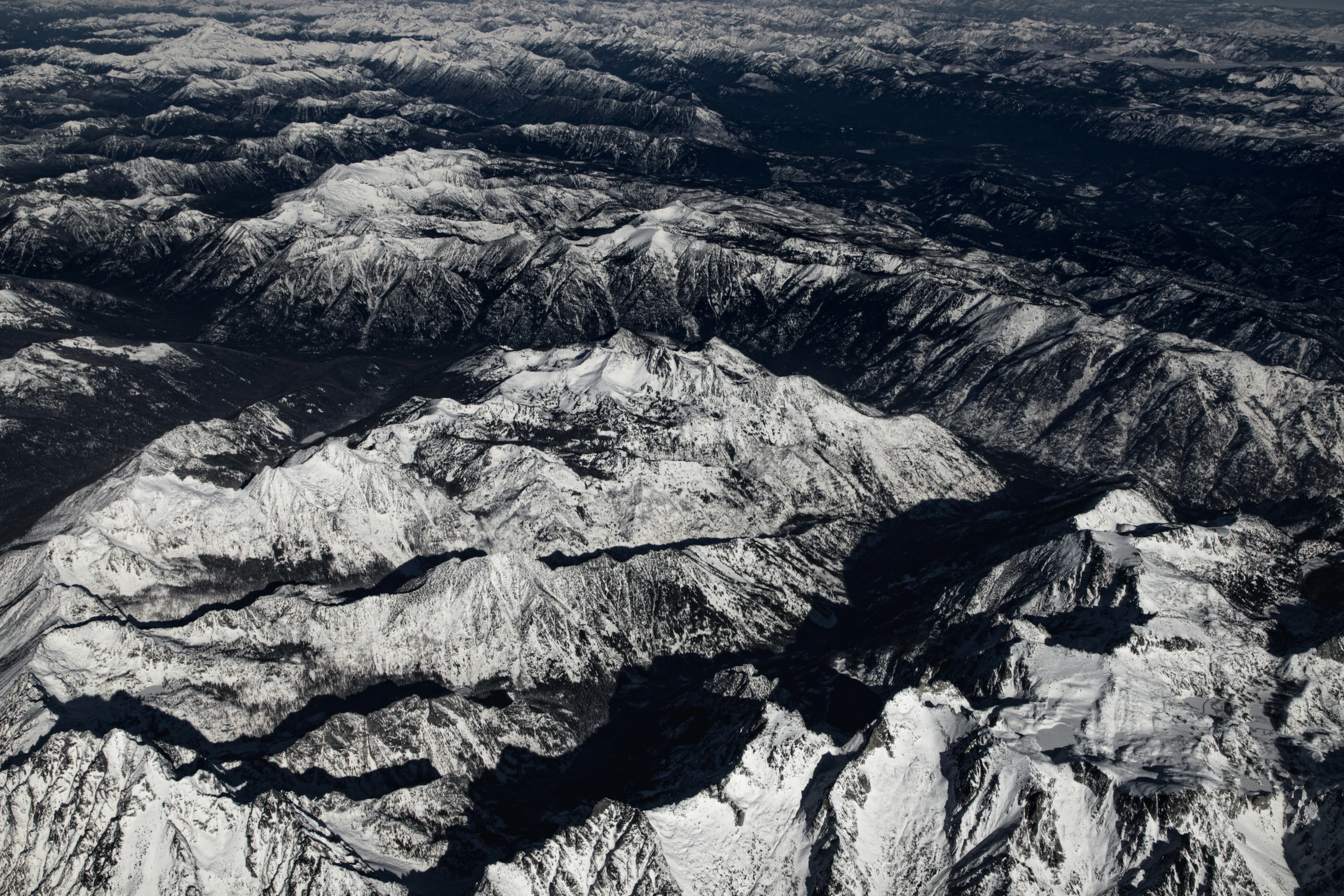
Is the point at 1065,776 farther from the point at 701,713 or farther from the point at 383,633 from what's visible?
the point at 383,633

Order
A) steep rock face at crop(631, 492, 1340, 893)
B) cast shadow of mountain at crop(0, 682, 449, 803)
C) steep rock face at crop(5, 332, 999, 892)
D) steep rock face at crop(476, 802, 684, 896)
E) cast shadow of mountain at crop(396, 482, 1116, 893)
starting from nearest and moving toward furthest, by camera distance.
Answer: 1. steep rock face at crop(631, 492, 1340, 893)
2. steep rock face at crop(476, 802, 684, 896)
3. steep rock face at crop(5, 332, 999, 892)
4. cast shadow of mountain at crop(0, 682, 449, 803)
5. cast shadow of mountain at crop(396, 482, 1116, 893)

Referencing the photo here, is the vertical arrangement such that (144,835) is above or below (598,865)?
below

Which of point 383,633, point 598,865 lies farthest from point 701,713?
point 383,633

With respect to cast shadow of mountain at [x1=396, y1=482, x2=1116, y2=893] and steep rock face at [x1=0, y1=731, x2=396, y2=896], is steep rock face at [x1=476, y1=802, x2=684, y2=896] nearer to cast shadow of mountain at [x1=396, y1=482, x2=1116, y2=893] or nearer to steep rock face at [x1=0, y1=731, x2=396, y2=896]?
cast shadow of mountain at [x1=396, y1=482, x2=1116, y2=893]

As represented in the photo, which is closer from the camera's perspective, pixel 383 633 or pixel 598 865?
pixel 598 865

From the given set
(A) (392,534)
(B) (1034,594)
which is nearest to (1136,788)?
(B) (1034,594)

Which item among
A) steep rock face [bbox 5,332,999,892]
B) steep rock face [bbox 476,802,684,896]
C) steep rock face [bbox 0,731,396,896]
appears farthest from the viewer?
steep rock face [bbox 5,332,999,892]

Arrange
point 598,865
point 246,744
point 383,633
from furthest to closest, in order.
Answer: point 383,633
point 246,744
point 598,865

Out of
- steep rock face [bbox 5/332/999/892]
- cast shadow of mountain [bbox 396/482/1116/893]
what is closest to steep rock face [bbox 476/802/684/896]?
steep rock face [bbox 5/332/999/892]

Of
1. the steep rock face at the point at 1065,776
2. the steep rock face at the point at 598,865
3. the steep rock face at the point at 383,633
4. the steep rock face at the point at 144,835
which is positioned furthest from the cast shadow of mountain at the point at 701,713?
the steep rock face at the point at 144,835

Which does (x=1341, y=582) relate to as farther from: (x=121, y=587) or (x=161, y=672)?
(x=121, y=587)

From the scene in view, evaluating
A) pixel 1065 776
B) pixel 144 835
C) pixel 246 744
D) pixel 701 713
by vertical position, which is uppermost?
pixel 1065 776
